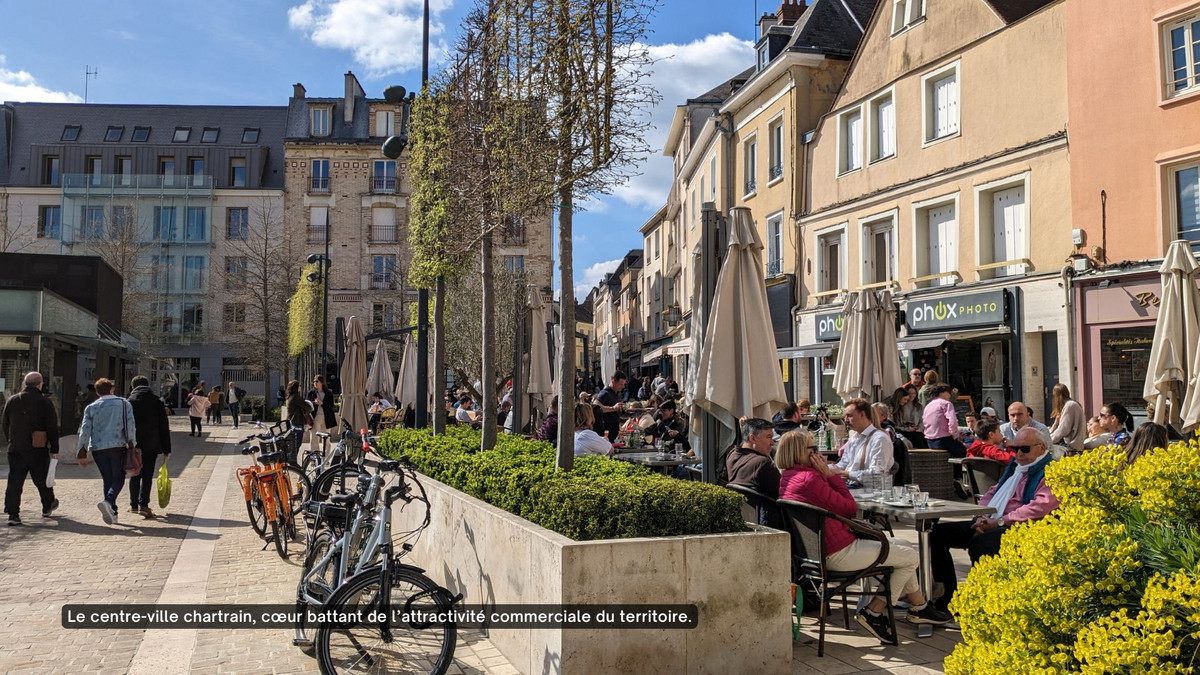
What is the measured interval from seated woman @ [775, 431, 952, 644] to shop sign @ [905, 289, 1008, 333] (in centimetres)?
1224

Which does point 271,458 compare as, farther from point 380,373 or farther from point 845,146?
point 845,146

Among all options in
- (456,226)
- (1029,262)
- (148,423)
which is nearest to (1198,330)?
(1029,262)

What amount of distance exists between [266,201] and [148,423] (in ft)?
143

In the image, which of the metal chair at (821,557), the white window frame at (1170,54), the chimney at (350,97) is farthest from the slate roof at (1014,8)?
the chimney at (350,97)

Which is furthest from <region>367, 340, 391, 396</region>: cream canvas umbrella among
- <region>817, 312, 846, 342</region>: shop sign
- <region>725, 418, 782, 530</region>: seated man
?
<region>725, 418, 782, 530</region>: seated man

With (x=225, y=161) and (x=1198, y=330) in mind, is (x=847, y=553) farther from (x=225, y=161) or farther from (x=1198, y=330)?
(x=225, y=161)

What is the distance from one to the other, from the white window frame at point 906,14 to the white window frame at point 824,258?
4656 millimetres

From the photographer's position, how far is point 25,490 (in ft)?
43.4

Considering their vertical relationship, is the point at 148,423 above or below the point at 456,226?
below

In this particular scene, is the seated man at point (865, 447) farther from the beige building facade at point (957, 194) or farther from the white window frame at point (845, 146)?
the white window frame at point (845, 146)

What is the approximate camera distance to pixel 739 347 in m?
7.01

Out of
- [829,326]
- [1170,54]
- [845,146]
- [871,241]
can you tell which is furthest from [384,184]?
[1170,54]

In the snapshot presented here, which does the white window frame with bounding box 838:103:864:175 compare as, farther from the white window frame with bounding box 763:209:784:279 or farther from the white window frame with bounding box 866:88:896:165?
Result: the white window frame with bounding box 763:209:784:279

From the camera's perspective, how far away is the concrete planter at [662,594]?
4480mm
